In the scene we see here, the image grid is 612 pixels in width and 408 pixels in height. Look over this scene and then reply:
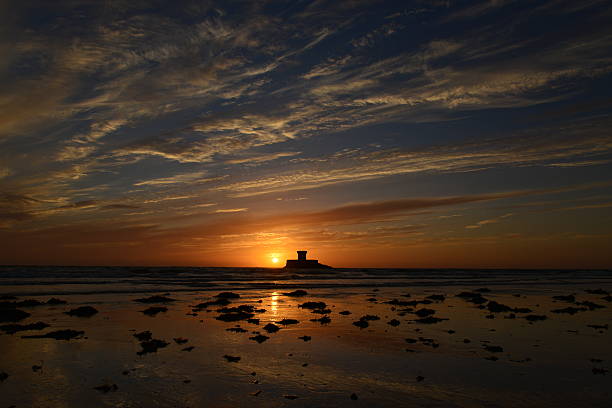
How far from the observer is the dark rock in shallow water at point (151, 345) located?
1664 centimetres

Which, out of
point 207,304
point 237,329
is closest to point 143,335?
point 237,329

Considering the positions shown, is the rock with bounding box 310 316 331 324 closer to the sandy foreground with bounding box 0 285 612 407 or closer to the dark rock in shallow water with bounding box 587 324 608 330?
the sandy foreground with bounding box 0 285 612 407

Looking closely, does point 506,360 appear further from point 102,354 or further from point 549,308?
point 549,308

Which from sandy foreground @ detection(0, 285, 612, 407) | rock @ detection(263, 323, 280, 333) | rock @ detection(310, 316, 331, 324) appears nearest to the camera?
sandy foreground @ detection(0, 285, 612, 407)

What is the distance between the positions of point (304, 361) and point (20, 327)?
15882mm

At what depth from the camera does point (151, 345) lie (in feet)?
57.5

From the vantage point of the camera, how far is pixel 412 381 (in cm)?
1314

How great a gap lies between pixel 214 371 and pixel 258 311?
16.9 meters

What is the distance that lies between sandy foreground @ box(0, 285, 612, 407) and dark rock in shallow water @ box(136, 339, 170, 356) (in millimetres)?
84

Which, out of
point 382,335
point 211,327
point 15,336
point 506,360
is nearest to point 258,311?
point 211,327

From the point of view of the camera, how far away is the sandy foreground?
1156cm

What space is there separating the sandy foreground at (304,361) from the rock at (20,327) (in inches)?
3.4

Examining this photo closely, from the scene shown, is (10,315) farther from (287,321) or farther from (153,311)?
(287,321)

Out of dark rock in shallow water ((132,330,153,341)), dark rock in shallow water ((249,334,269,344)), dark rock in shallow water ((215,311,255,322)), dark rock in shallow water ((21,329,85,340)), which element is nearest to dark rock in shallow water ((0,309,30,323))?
dark rock in shallow water ((21,329,85,340))
